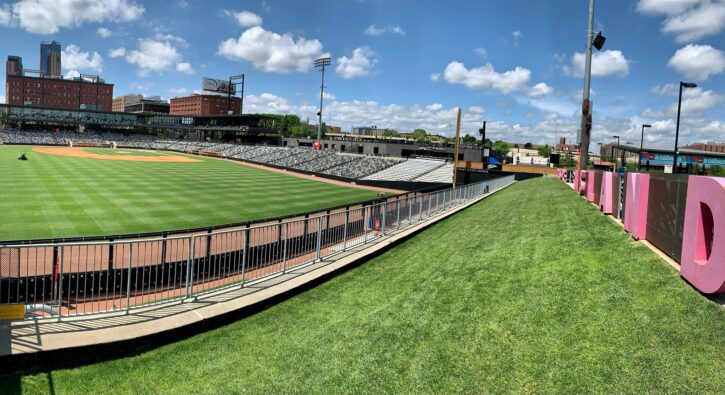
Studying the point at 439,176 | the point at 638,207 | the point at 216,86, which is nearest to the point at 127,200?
the point at 638,207

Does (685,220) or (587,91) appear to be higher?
(587,91)

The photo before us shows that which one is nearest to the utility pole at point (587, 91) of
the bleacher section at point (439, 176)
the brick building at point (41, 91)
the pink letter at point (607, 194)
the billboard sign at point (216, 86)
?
the pink letter at point (607, 194)

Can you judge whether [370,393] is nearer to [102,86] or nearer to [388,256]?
[388,256]

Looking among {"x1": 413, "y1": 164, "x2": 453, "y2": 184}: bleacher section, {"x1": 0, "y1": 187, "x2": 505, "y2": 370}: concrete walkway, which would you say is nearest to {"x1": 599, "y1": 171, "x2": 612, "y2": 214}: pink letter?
{"x1": 0, "y1": 187, "x2": 505, "y2": 370}: concrete walkway

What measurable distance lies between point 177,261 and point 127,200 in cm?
2027

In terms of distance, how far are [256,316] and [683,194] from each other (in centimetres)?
760

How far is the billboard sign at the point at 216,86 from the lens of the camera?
149 metres

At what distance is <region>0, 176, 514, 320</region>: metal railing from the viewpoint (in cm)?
798

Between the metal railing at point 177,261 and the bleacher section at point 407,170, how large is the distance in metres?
32.4

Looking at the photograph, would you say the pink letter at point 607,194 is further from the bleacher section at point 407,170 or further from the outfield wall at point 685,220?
the bleacher section at point 407,170

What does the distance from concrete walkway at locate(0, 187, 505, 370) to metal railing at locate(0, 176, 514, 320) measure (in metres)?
0.29

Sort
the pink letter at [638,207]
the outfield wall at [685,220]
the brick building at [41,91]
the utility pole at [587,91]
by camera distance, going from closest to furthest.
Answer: the outfield wall at [685,220]
the pink letter at [638,207]
the utility pole at [587,91]
the brick building at [41,91]

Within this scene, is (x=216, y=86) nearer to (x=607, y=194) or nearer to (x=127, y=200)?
(x=127, y=200)

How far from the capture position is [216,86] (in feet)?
498
